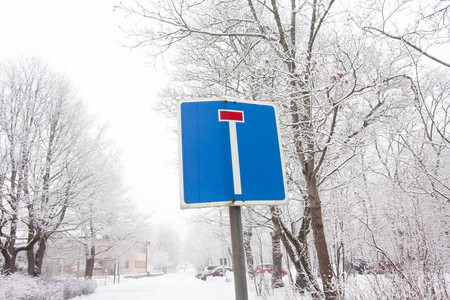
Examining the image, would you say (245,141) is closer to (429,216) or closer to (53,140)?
(429,216)

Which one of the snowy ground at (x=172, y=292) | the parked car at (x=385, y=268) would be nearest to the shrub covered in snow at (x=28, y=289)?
the snowy ground at (x=172, y=292)

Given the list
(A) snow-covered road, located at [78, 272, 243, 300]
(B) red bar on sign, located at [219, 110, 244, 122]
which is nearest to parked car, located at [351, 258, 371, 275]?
(A) snow-covered road, located at [78, 272, 243, 300]

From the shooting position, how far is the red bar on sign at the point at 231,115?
1.61m

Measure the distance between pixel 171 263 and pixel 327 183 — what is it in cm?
6340

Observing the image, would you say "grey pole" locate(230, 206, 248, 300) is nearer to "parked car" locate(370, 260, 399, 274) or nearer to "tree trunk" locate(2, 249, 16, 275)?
"parked car" locate(370, 260, 399, 274)

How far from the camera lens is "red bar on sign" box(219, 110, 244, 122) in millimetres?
1611

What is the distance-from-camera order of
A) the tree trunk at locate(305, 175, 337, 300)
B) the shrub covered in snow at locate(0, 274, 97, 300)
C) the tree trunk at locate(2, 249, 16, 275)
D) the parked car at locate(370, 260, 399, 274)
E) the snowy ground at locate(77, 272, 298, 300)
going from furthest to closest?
the snowy ground at locate(77, 272, 298, 300)
the tree trunk at locate(2, 249, 16, 275)
the shrub covered in snow at locate(0, 274, 97, 300)
the tree trunk at locate(305, 175, 337, 300)
the parked car at locate(370, 260, 399, 274)

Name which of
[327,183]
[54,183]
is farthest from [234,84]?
[54,183]

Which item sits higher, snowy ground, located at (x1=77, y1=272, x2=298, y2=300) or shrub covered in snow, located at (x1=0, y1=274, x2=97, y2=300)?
shrub covered in snow, located at (x1=0, y1=274, x2=97, y2=300)

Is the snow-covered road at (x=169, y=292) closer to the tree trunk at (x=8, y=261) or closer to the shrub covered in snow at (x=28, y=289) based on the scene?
the shrub covered in snow at (x=28, y=289)

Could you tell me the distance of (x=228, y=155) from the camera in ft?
5.06

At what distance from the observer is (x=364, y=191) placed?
26.7 ft

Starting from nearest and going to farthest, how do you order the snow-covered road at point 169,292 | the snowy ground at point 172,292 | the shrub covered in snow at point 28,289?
the shrub covered in snow at point 28,289, the snowy ground at point 172,292, the snow-covered road at point 169,292

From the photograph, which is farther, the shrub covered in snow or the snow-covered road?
the snow-covered road
